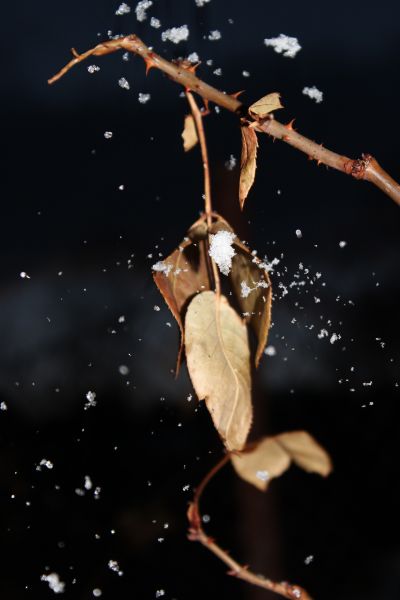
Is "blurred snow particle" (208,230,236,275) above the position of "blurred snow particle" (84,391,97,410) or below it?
above

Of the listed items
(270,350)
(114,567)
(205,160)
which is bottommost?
(114,567)

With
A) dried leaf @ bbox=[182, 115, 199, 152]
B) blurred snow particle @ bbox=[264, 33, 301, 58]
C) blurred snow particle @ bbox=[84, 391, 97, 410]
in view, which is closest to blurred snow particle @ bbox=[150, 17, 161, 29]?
blurred snow particle @ bbox=[264, 33, 301, 58]

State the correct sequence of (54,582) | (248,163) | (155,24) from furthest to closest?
(54,582) < (155,24) < (248,163)

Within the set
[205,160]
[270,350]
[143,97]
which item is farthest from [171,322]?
[205,160]

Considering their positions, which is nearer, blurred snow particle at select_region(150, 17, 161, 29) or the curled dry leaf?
the curled dry leaf

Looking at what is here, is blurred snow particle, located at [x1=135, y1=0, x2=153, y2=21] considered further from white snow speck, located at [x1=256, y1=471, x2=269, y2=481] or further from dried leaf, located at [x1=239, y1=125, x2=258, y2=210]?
white snow speck, located at [x1=256, y1=471, x2=269, y2=481]

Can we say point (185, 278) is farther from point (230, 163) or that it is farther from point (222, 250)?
point (230, 163)

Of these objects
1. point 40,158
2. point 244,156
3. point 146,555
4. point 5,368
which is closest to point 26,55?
point 40,158

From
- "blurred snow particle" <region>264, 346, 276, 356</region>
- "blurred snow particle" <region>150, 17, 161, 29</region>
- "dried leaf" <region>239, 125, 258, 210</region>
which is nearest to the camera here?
"dried leaf" <region>239, 125, 258, 210</region>

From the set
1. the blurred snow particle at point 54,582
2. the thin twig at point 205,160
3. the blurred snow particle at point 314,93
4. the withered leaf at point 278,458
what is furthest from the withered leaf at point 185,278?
the blurred snow particle at point 54,582
